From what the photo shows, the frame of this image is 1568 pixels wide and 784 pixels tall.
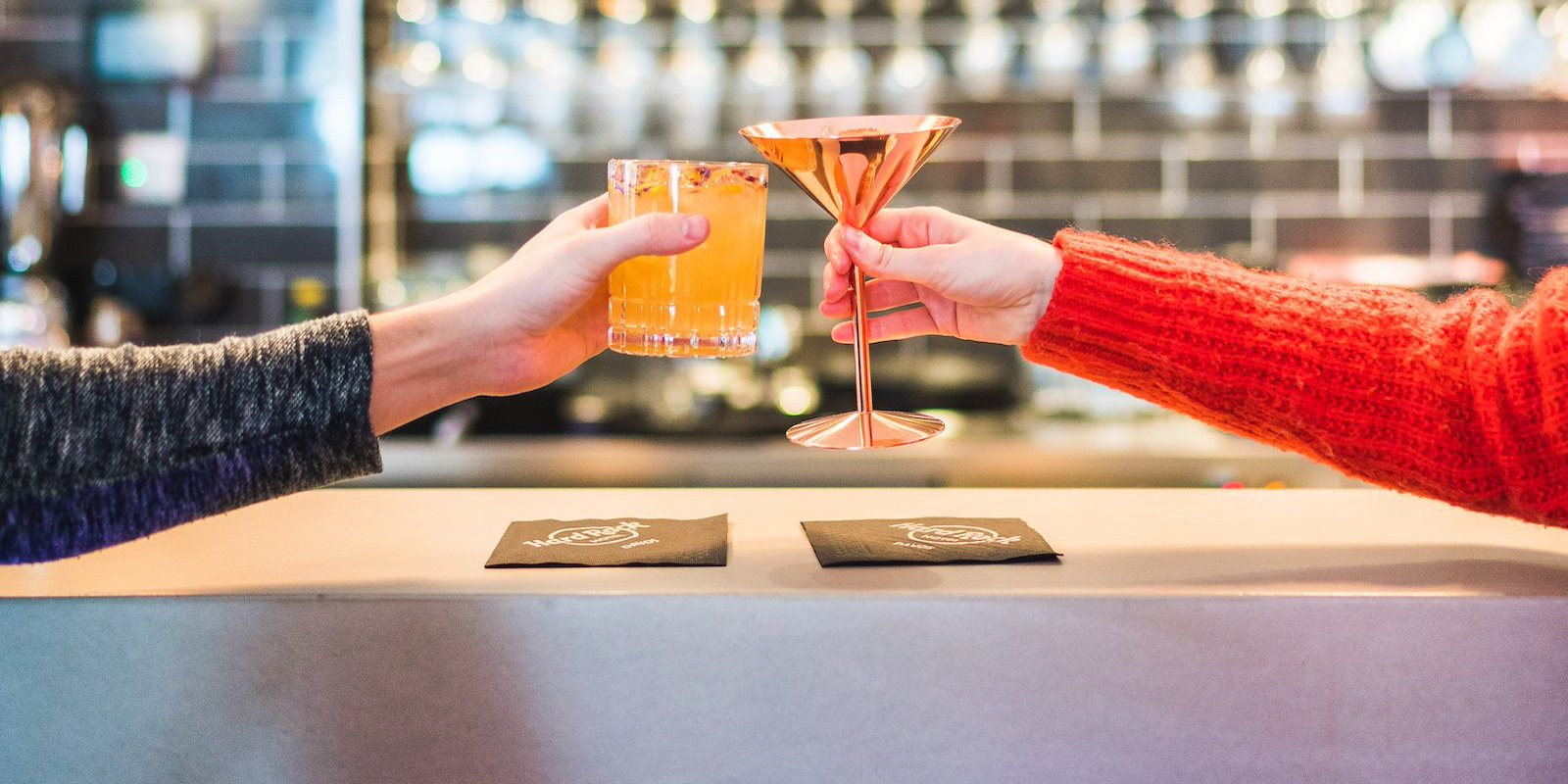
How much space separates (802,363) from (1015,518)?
2972 millimetres

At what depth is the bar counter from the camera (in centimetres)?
80

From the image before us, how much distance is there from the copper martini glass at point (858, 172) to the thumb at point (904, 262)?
1.9 inches

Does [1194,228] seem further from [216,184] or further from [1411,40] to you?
[216,184]

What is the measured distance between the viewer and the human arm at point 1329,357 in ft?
2.95

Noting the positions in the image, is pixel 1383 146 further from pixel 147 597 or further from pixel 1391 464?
pixel 147 597

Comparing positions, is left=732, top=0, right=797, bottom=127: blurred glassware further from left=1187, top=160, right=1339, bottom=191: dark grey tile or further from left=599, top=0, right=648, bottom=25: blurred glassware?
left=1187, top=160, right=1339, bottom=191: dark grey tile

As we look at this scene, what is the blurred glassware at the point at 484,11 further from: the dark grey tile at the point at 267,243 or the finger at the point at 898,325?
the finger at the point at 898,325

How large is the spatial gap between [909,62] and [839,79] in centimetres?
22

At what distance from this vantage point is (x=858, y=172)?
3.42 feet

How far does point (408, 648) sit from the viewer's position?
2.65 ft

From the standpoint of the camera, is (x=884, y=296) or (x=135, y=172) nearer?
(x=884, y=296)

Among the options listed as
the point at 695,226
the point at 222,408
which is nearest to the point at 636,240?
the point at 695,226

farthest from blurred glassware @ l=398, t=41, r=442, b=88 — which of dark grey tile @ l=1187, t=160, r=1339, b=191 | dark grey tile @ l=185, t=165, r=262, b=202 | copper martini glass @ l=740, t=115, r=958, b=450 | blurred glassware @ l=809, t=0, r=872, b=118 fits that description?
copper martini glass @ l=740, t=115, r=958, b=450

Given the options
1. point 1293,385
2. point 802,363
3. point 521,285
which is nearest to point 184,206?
point 802,363
